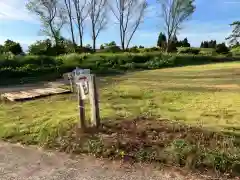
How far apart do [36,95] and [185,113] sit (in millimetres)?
3703

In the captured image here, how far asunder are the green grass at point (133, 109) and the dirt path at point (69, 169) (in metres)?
0.53

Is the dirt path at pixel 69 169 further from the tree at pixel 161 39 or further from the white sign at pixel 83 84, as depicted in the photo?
the tree at pixel 161 39

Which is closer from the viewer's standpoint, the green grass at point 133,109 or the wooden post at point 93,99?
the wooden post at point 93,99

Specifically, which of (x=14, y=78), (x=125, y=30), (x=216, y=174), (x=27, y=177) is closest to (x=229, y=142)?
(x=216, y=174)

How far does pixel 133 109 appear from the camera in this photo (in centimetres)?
561

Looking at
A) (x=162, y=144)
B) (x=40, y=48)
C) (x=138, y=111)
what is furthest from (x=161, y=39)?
(x=162, y=144)

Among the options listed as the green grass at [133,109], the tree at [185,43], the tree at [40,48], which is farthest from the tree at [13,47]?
the tree at [185,43]

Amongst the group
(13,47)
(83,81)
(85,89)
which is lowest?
(85,89)

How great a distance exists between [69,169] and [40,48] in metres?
17.7

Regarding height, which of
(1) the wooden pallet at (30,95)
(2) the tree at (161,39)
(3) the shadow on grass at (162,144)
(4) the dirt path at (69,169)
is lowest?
(4) the dirt path at (69,169)

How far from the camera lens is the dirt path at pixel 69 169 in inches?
127

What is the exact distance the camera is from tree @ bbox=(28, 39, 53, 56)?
1966 centimetres

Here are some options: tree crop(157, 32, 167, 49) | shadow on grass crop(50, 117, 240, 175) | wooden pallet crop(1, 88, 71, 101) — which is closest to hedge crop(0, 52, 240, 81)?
wooden pallet crop(1, 88, 71, 101)

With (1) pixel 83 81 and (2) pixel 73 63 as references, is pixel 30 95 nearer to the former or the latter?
(1) pixel 83 81
